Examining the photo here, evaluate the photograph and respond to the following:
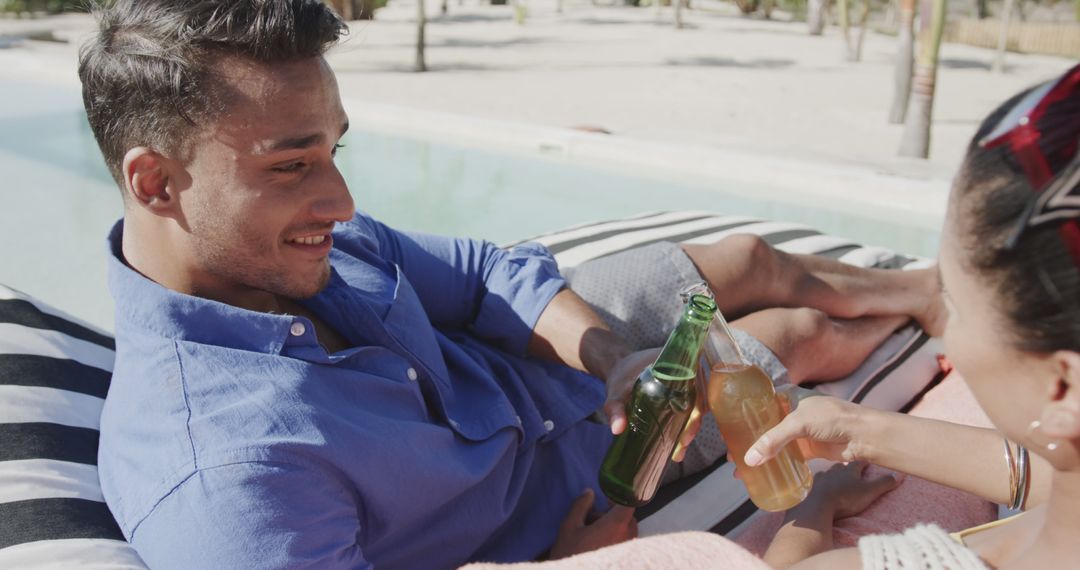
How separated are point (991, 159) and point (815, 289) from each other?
2221 millimetres

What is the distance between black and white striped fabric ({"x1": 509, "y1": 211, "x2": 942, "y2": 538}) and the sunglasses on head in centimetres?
171

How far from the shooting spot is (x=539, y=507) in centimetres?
258

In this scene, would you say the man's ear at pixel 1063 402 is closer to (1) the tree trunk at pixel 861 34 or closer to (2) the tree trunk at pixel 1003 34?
(1) the tree trunk at pixel 861 34

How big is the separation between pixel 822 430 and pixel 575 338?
37.7 inches

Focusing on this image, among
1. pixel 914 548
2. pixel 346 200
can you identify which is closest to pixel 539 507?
pixel 346 200

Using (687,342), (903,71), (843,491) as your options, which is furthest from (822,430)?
(903,71)

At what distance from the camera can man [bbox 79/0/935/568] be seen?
6.23ft

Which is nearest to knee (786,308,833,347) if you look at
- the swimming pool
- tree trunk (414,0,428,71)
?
the swimming pool

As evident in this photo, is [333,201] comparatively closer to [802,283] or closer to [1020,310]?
[1020,310]

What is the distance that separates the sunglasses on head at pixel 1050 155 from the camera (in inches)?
42.4

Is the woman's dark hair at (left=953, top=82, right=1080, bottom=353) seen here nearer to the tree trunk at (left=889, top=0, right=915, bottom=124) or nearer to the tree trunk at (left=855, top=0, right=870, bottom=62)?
the tree trunk at (left=889, top=0, right=915, bottom=124)

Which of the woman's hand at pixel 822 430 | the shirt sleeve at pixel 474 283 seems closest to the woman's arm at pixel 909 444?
the woman's hand at pixel 822 430

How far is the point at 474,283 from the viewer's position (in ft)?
10.2

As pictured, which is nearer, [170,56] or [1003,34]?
[170,56]
